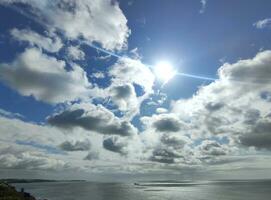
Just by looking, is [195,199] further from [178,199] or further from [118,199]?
[118,199]

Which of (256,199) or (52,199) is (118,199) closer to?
(52,199)

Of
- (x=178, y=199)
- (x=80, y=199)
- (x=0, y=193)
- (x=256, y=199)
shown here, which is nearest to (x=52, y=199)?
(x=80, y=199)

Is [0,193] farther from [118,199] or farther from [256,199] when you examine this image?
[256,199]

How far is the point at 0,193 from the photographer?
88938 millimetres

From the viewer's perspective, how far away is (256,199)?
153750mm

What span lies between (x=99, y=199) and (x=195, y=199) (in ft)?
153

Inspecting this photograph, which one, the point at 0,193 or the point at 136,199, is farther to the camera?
the point at 136,199

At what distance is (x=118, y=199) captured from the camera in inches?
6176

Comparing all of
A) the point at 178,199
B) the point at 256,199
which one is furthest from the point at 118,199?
the point at 256,199

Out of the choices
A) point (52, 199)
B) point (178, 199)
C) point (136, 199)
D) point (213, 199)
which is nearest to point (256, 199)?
point (213, 199)

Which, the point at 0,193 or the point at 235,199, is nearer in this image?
the point at 0,193

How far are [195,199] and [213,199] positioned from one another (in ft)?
29.3

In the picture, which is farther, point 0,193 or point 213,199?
point 213,199

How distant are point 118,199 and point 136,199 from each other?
891 cm
